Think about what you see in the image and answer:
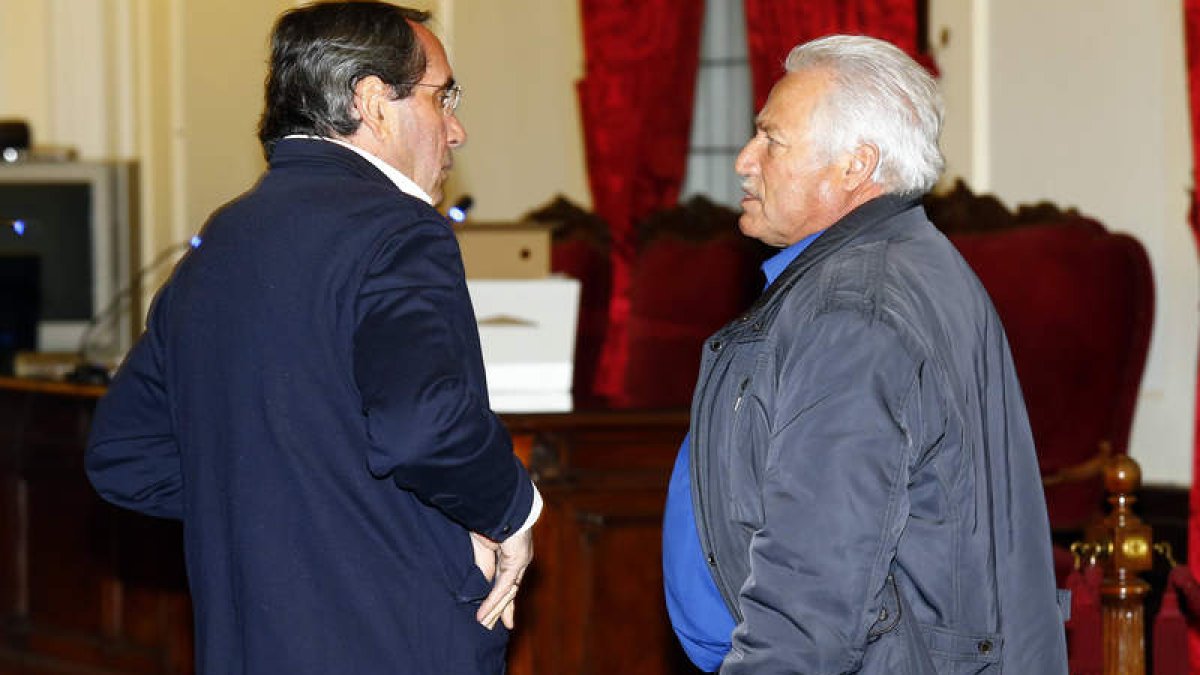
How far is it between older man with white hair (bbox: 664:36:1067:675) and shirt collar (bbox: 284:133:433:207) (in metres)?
0.40

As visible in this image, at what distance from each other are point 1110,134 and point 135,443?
3.63 metres

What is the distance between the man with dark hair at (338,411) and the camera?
2025mm

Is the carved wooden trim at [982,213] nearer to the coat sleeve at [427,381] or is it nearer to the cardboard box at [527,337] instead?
the cardboard box at [527,337]

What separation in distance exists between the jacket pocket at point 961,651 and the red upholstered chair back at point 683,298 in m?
3.89

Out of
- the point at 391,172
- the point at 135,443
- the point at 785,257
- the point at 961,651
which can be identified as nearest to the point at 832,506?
the point at 961,651

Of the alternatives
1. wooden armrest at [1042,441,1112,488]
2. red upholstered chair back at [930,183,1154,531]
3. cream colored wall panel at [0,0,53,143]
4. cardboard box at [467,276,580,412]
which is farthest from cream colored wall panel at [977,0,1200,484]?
cream colored wall panel at [0,0,53,143]

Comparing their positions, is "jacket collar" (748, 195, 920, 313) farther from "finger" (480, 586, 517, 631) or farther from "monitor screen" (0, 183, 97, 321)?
"monitor screen" (0, 183, 97, 321)

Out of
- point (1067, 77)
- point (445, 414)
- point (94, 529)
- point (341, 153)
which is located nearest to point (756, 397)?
point (445, 414)

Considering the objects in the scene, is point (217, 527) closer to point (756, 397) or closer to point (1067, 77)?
point (756, 397)

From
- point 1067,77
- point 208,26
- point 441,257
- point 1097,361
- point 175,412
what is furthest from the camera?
point 208,26

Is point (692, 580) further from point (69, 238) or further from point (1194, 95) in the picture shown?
point (69, 238)

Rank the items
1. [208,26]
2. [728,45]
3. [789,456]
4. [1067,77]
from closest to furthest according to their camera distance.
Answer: [789,456] < [1067,77] < [728,45] < [208,26]

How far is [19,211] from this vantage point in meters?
7.24

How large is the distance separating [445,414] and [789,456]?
15.0 inches
